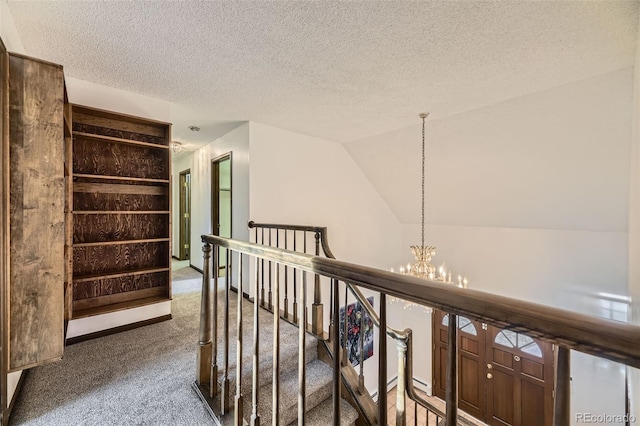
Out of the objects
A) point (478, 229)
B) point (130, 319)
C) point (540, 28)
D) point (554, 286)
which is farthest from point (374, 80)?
point (554, 286)

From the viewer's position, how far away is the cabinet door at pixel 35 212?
1.28 meters

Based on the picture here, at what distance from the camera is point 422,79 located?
7.83ft

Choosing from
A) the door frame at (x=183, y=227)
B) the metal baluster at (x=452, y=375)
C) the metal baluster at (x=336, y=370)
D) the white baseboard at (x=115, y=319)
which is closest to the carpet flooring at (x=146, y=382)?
the white baseboard at (x=115, y=319)

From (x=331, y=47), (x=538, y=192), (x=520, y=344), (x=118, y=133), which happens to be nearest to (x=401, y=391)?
(x=331, y=47)

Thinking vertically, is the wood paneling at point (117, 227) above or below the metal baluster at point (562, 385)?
above

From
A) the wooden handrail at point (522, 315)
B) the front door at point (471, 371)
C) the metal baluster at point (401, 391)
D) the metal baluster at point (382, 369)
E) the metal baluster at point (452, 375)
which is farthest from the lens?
the front door at point (471, 371)

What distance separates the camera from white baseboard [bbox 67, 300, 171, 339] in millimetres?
2426

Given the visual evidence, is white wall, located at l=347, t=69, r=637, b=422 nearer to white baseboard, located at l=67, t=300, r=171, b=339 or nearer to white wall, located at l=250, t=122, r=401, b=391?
white wall, located at l=250, t=122, r=401, b=391

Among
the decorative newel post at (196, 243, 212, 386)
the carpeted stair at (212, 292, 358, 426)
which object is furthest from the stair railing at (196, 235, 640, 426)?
the carpeted stair at (212, 292, 358, 426)

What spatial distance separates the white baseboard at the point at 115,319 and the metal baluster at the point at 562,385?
322 centimetres

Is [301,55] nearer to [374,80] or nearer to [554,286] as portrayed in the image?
[374,80]

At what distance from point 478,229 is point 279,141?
12.9ft

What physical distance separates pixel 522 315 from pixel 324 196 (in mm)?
3926

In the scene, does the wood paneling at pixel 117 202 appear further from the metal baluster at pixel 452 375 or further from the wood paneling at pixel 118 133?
the metal baluster at pixel 452 375
